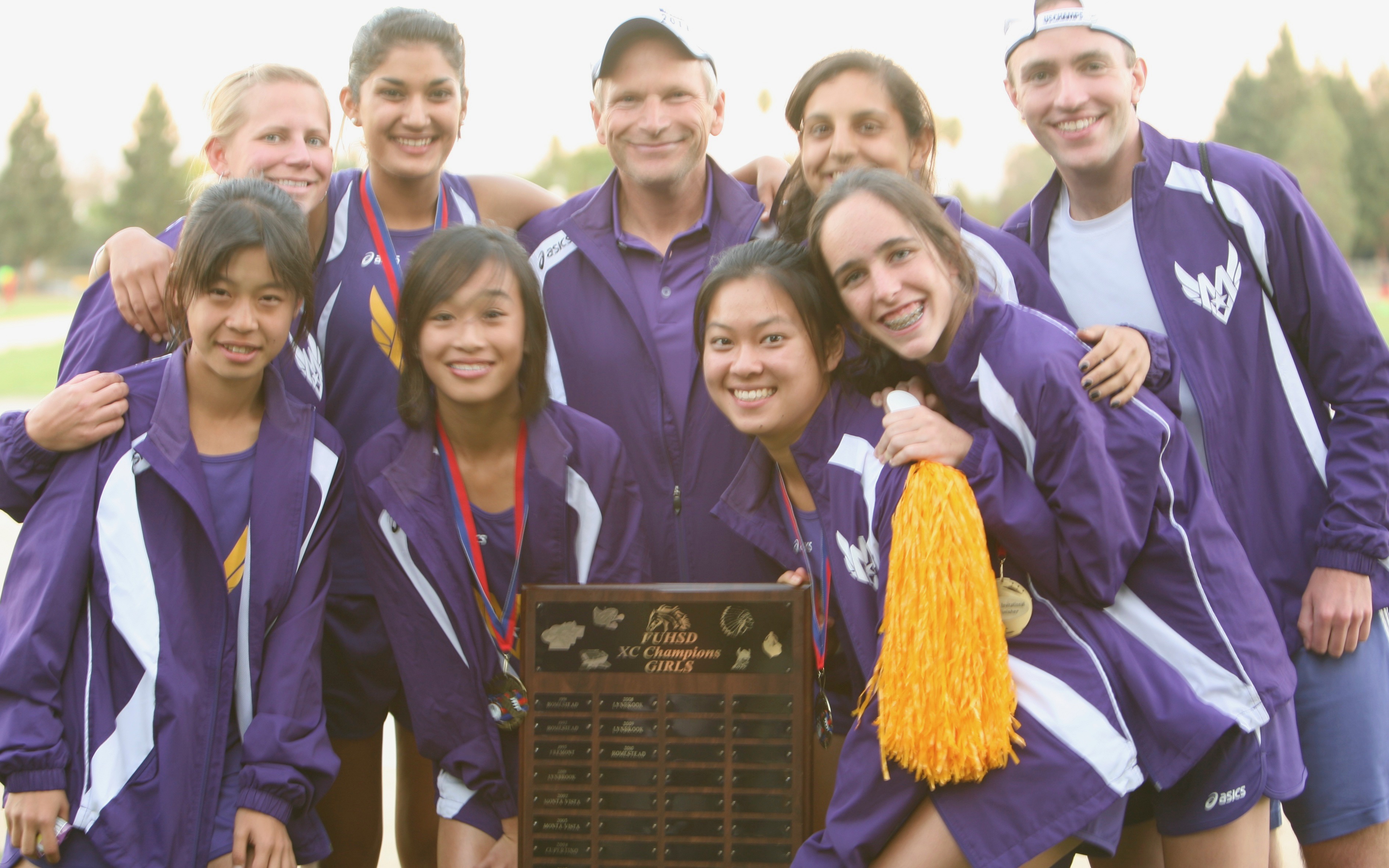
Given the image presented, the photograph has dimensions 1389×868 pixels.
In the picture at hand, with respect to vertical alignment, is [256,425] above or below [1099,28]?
below

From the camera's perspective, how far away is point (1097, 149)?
3311 mm

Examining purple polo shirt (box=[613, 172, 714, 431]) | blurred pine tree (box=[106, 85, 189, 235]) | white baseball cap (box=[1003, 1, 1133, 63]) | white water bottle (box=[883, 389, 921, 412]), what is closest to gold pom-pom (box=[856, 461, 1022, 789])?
white water bottle (box=[883, 389, 921, 412])

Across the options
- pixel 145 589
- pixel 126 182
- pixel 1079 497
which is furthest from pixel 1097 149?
pixel 126 182

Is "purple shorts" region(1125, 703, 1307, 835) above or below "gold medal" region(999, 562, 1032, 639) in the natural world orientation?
below

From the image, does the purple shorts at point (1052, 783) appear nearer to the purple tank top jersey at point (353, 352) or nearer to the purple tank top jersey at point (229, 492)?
the purple tank top jersey at point (229, 492)

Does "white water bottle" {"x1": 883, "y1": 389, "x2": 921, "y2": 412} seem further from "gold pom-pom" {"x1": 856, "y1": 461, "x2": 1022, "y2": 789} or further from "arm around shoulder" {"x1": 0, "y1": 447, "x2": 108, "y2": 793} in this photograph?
"arm around shoulder" {"x1": 0, "y1": 447, "x2": 108, "y2": 793}

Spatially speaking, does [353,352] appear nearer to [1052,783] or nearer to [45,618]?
[45,618]

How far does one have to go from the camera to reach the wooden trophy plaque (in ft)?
9.47

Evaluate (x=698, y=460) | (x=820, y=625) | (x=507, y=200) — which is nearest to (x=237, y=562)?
(x=698, y=460)

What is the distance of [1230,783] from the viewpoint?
8.69ft

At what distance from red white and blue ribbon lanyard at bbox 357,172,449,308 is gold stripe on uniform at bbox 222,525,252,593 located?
2.95ft

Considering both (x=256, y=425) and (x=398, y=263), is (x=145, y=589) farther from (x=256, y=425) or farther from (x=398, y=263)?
(x=398, y=263)

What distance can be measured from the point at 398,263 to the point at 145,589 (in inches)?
53.1

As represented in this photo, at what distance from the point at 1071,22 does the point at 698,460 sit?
5.71 feet
